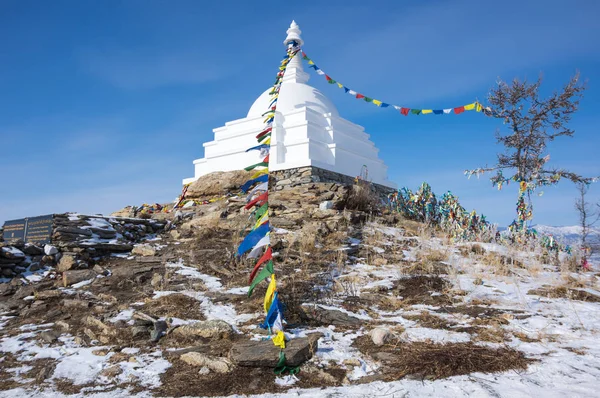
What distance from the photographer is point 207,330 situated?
4926 mm

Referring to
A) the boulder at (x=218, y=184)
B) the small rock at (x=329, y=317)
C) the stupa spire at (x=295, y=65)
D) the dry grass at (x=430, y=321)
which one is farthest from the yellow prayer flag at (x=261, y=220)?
the stupa spire at (x=295, y=65)

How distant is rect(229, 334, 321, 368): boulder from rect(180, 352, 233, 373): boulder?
0.09 metres

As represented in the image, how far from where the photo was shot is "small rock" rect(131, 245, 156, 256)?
9.22 metres

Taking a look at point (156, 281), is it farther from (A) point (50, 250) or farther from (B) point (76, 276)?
(A) point (50, 250)

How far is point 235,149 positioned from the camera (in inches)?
696

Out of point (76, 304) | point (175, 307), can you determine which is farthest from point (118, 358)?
point (76, 304)

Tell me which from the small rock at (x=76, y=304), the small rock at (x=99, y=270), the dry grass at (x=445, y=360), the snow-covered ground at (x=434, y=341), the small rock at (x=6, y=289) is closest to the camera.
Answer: the snow-covered ground at (x=434, y=341)

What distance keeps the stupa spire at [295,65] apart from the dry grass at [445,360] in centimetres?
1786

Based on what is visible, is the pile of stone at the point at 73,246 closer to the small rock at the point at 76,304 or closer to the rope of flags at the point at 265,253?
the small rock at the point at 76,304

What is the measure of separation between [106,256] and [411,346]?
7.54 metres

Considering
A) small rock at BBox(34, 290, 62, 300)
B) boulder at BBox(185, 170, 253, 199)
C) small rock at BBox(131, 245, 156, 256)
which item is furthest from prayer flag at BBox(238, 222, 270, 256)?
boulder at BBox(185, 170, 253, 199)

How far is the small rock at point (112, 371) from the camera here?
4104 mm

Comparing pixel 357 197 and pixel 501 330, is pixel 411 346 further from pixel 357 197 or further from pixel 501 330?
pixel 357 197

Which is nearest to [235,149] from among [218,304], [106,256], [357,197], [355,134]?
[355,134]
